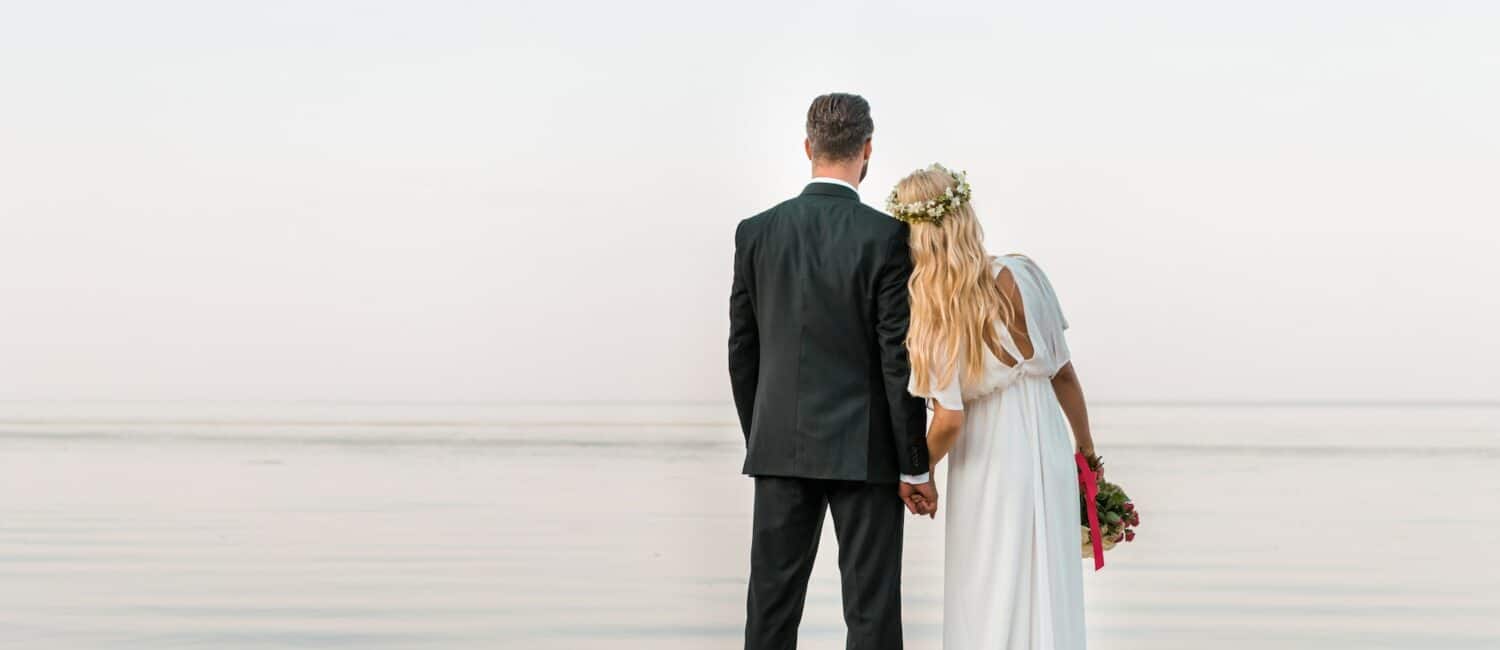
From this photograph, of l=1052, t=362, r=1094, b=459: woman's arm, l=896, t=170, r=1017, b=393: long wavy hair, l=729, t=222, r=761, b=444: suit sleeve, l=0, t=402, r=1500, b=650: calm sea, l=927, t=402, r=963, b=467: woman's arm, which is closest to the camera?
l=896, t=170, r=1017, b=393: long wavy hair

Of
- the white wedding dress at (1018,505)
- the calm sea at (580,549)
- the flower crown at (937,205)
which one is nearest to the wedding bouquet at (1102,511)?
the white wedding dress at (1018,505)

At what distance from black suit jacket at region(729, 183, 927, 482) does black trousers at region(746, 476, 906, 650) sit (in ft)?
0.21

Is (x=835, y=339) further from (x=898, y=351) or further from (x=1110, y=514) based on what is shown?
(x=1110, y=514)

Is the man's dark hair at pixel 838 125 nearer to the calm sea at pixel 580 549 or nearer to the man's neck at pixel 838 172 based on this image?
the man's neck at pixel 838 172

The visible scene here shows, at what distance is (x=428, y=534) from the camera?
6883 mm

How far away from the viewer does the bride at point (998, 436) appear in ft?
10.6

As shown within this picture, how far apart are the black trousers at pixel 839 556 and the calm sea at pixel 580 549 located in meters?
1.15

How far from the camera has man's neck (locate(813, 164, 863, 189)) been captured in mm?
3338

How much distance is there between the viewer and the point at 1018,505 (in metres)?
3.38

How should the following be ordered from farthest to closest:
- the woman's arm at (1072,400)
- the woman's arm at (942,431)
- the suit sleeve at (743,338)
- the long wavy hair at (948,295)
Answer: the woman's arm at (1072,400) → the suit sleeve at (743,338) → the woman's arm at (942,431) → the long wavy hair at (948,295)

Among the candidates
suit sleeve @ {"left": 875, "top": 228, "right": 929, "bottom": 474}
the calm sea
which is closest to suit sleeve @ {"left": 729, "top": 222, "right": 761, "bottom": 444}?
suit sleeve @ {"left": 875, "top": 228, "right": 929, "bottom": 474}

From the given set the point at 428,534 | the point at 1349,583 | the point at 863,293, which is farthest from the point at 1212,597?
the point at 428,534

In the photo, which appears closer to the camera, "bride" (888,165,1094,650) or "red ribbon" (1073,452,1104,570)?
"bride" (888,165,1094,650)

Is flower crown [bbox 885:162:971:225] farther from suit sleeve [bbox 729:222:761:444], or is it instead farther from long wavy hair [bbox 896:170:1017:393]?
suit sleeve [bbox 729:222:761:444]
